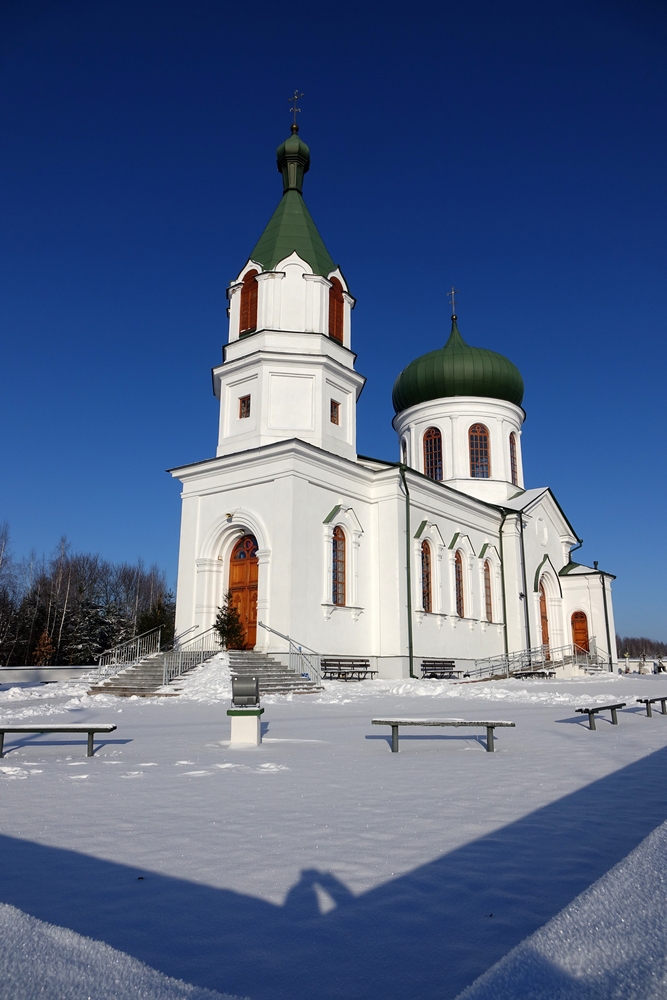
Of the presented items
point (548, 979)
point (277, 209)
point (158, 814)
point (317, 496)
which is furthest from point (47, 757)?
point (277, 209)

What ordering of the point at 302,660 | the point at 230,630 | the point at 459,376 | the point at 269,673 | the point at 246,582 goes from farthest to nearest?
the point at 459,376 → the point at 246,582 → the point at 230,630 → the point at 302,660 → the point at 269,673

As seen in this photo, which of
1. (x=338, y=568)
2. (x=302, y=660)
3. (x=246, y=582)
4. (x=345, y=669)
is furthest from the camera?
(x=338, y=568)

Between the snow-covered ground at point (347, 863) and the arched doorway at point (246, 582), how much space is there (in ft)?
40.0

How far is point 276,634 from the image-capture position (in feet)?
62.6

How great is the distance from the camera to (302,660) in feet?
60.9

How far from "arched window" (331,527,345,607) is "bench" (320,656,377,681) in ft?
5.55

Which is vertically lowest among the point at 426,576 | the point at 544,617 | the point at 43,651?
the point at 43,651

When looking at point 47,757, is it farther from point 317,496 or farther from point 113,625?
point 113,625

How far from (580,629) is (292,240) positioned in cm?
2208

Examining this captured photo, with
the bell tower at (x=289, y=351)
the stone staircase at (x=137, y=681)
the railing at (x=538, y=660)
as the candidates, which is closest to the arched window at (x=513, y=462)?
the railing at (x=538, y=660)

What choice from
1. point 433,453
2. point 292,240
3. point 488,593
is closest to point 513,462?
point 433,453

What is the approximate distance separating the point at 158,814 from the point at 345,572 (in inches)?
663

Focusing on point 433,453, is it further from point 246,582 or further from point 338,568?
point 246,582

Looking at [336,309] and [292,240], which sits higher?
[292,240]
